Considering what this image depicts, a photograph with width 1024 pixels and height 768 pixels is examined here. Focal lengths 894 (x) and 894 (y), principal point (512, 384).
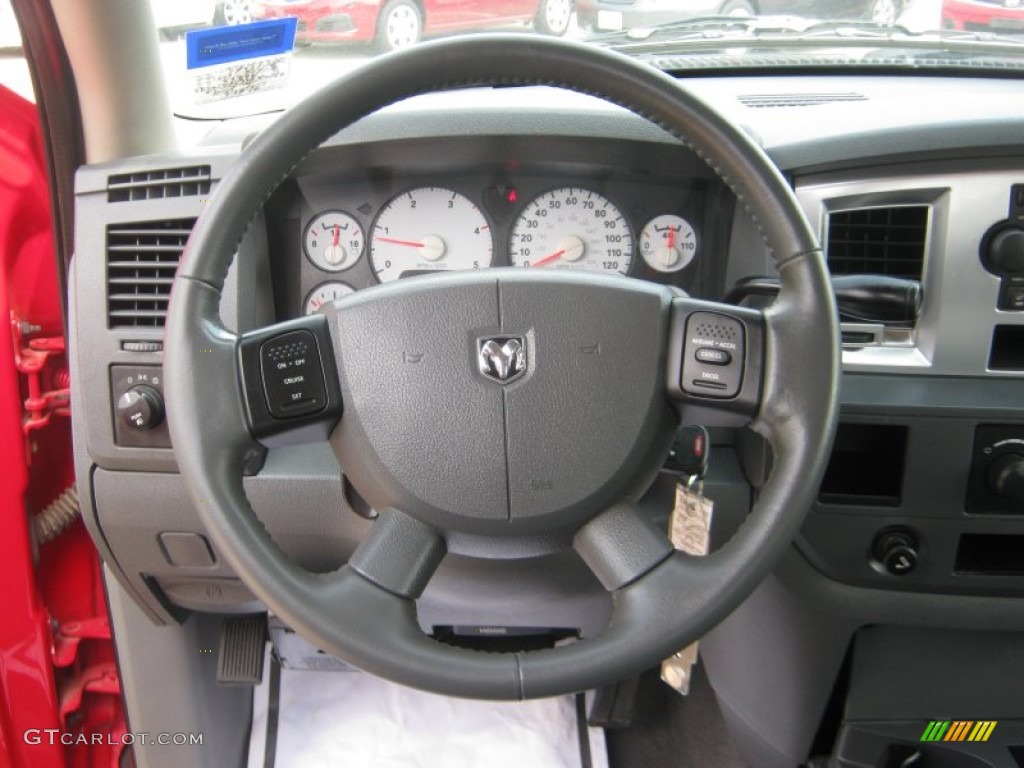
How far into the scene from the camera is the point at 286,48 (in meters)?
1.33

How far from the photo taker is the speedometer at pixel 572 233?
1235 mm

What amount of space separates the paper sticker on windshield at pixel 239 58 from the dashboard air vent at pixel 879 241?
0.83 meters

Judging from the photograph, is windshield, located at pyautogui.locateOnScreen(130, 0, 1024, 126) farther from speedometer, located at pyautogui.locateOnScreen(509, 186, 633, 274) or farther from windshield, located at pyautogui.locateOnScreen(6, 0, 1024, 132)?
speedometer, located at pyautogui.locateOnScreen(509, 186, 633, 274)

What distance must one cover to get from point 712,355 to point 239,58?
2.83 ft

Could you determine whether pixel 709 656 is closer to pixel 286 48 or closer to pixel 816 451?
pixel 816 451

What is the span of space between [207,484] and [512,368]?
30 cm

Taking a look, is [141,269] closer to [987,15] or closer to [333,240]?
[333,240]

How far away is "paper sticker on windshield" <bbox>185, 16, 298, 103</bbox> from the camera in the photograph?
4.22ft

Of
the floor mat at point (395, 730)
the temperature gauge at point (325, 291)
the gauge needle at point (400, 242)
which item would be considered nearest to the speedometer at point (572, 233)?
the gauge needle at point (400, 242)

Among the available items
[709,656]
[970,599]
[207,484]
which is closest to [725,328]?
[207,484]

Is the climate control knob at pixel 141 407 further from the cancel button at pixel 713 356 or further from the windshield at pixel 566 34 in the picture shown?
the cancel button at pixel 713 356

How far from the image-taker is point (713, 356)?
88 centimetres

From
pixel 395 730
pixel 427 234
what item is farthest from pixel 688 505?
pixel 395 730

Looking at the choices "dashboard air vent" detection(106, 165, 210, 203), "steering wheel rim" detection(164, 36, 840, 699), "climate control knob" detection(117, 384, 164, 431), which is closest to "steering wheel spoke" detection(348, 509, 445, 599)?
"steering wheel rim" detection(164, 36, 840, 699)
